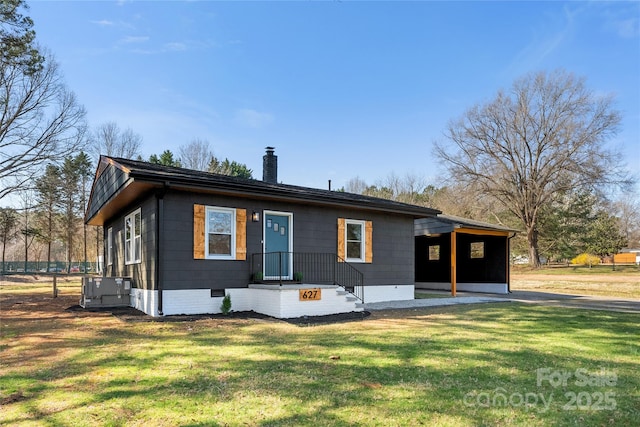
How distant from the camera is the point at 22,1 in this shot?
13055 millimetres

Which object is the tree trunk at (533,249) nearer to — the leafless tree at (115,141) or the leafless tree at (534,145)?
the leafless tree at (534,145)

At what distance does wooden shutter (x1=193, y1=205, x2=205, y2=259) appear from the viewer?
374 inches

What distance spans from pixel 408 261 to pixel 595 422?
10391 mm

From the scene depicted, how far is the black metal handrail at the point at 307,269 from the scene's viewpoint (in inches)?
414

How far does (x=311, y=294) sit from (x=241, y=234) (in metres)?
2.37

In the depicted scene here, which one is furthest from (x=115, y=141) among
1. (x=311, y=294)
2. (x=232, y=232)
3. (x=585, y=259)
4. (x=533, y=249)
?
(x=585, y=259)

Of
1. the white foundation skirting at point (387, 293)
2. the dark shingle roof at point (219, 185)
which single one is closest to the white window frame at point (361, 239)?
the dark shingle roof at point (219, 185)

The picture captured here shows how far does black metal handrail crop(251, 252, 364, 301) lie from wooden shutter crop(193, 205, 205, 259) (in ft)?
4.52

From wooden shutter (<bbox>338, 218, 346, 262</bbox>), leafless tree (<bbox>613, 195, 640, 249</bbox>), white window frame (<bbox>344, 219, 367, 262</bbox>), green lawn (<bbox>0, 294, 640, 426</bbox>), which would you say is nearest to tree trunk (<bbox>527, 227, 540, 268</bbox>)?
white window frame (<bbox>344, 219, 367, 262</bbox>)

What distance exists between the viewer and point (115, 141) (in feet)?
102

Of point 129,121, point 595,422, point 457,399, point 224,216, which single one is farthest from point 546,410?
point 129,121

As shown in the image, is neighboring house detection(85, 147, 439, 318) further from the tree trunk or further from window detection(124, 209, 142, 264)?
the tree trunk

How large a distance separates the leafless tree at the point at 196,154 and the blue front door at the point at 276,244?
24912 mm

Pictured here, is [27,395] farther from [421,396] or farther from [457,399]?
[457,399]
